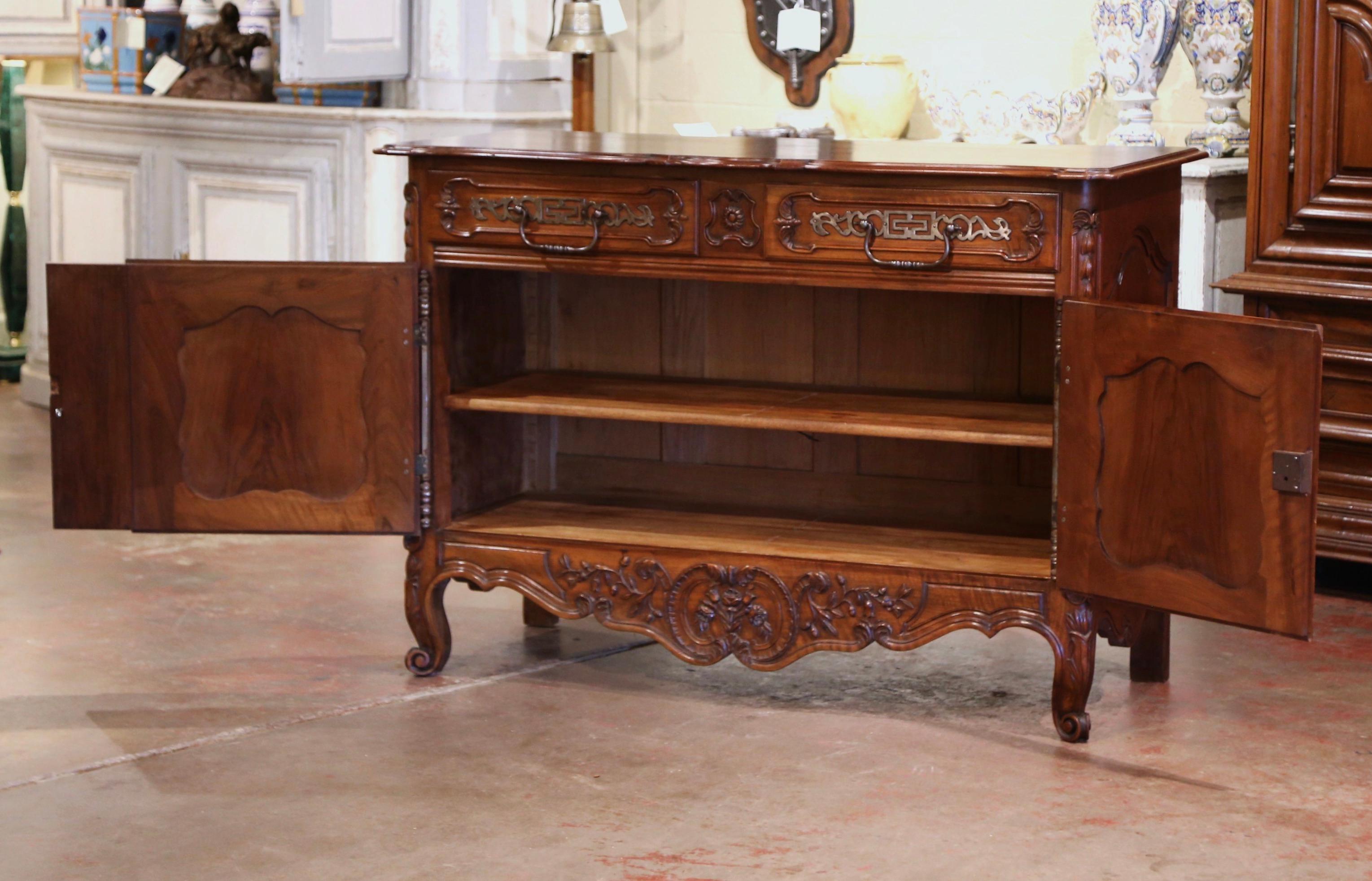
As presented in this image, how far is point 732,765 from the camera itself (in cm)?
306

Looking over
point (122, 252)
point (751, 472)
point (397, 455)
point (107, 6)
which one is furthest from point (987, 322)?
point (107, 6)

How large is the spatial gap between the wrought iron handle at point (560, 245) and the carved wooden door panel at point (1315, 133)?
1831 millimetres

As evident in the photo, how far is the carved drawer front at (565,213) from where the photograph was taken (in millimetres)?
3232

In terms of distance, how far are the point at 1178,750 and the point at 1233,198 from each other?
1975 millimetres

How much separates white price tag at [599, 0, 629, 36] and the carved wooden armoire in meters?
1.99

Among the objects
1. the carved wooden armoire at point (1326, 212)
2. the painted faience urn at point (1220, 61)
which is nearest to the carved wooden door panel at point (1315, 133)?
the carved wooden armoire at point (1326, 212)

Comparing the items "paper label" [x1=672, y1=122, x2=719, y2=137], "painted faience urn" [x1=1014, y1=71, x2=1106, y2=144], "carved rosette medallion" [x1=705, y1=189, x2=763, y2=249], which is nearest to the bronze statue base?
"paper label" [x1=672, y1=122, x2=719, y2=137]

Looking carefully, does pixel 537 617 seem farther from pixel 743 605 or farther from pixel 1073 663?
pixel 1073 663

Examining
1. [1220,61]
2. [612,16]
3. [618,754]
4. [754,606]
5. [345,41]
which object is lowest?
[618,754]

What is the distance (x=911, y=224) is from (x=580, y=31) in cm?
244

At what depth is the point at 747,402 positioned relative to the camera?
3.46 meters

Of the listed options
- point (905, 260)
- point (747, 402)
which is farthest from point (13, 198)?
point (905, 260)

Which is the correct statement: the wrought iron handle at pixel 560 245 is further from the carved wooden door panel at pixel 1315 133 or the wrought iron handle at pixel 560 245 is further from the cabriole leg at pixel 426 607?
the carved wooden door panel at pixel 1315 133

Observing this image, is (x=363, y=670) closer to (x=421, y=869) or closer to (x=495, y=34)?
(x=421, y=869)
